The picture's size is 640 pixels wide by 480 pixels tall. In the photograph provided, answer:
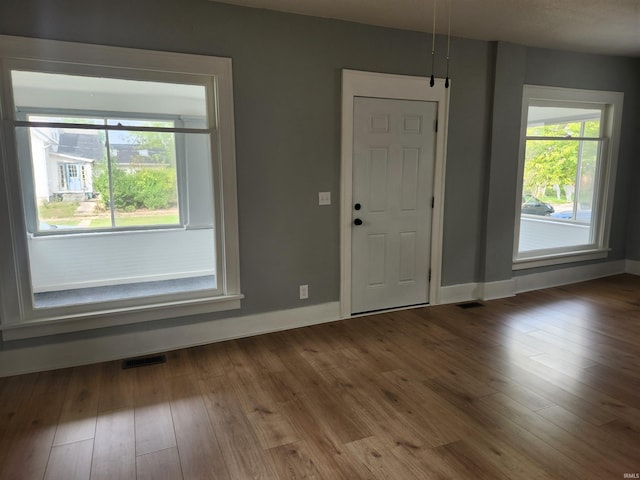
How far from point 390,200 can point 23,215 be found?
2911 millimetres

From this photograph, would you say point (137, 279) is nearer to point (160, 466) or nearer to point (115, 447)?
point (115, 447)

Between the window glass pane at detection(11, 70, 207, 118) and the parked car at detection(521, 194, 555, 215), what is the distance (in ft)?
11.8

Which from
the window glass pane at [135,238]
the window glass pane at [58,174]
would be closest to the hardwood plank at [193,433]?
the window glass pane at [135,238]

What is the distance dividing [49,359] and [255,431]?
1.70 m

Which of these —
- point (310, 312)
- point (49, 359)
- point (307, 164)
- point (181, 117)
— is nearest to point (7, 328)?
point (49, 359)

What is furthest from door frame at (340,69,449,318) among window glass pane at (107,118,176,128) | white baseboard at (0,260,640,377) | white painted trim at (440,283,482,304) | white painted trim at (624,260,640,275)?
white painted trim at (624,260,640,275)

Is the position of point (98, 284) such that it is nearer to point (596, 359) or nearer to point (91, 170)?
point (91, 170)

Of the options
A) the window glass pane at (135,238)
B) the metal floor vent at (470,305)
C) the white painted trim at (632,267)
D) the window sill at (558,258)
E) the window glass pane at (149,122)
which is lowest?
the metal floor vent at (470,305)

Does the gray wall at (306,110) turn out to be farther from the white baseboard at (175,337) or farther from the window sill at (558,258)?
the window sill at (558,258)

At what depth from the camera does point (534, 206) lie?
4715mm

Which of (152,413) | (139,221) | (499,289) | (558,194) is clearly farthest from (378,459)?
(558,194)

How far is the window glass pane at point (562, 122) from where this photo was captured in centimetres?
455

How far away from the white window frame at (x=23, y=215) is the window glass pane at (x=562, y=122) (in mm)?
3401

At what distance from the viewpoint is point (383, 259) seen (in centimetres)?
393
